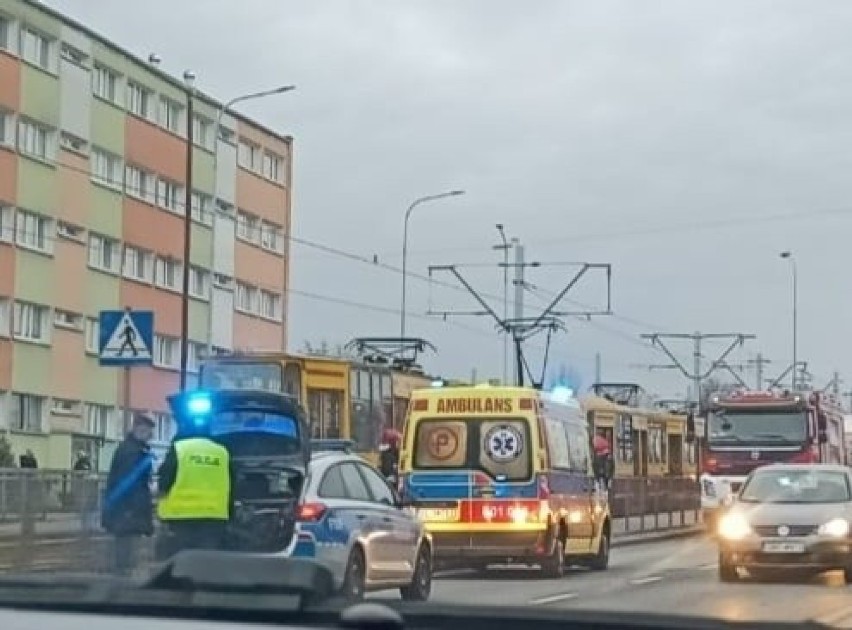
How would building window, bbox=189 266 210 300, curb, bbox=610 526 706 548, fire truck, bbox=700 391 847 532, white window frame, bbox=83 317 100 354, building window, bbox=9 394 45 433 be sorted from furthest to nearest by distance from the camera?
building window, bbox=189 266 210 300 → white window frame, bbox=83 317 100 354 → building window, bbox=9 394 45 433 → fire truck, bbox=700 391 847 532 → curb, bbox=610 526 706 548

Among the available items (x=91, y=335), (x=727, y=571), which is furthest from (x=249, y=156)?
(x=727, y=571)

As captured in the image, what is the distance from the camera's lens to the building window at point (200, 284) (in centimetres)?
6469

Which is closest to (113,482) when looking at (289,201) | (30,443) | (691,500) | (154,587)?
(154,587)

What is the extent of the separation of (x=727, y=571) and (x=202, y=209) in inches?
1709

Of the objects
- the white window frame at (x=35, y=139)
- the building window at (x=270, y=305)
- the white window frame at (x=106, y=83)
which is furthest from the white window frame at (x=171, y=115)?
the building window at (x=270, y=305)

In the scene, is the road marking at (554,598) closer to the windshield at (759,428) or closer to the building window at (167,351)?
the windshield at (759,428)

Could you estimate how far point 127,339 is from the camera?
1967cm

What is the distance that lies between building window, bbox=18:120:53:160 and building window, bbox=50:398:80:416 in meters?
6.96

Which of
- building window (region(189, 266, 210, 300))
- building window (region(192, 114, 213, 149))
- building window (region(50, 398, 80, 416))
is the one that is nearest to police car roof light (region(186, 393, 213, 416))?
building window (region(50, 398, 80, 416))

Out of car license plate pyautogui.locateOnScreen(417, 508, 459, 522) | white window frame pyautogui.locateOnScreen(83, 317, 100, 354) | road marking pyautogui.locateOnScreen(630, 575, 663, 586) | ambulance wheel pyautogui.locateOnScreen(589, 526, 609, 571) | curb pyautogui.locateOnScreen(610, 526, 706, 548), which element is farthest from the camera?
white window frame pyautogui.locateOnScreen(83, 317, 100, 354)

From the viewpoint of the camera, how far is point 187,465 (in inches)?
636

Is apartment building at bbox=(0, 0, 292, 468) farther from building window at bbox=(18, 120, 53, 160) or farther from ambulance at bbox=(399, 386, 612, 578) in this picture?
ambulance at bbox=(399, 386, 612, 578)

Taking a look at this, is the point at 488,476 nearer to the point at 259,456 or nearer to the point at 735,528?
the point at 735,528

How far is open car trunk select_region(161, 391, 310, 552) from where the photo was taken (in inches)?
659
